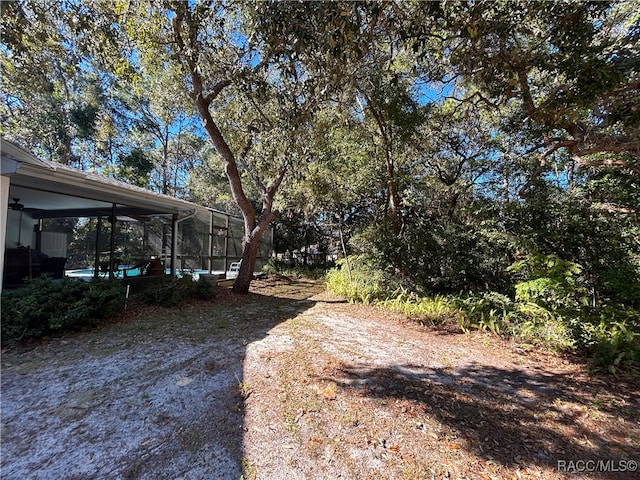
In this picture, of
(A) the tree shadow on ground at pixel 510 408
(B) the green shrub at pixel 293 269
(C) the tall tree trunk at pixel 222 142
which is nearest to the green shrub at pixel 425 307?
(A) the tree shadow on ground at pixel 510 408

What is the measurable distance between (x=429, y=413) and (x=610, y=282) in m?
3.87

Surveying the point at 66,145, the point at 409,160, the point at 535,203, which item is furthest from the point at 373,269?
the point at 66,145

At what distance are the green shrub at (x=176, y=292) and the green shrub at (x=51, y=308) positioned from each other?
1.20 metres

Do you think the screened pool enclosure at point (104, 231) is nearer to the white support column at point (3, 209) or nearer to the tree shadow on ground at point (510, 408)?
the white support column at point (3, 209)

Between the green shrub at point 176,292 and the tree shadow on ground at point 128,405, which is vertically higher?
the green shrub at point 176,292

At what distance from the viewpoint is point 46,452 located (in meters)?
1.92

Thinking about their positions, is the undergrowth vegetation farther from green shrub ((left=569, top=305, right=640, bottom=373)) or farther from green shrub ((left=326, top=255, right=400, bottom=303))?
green shrub ((left=326, top=255, right=400, bottom=303))

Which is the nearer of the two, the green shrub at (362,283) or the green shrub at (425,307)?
the green shrub at (425,307)

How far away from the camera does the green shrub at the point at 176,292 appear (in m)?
5.94

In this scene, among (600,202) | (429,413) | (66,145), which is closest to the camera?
(429,413)

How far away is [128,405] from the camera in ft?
8.00

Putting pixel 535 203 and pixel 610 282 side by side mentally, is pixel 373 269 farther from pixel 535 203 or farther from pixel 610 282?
pixel 610 282

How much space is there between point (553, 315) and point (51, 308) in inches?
277

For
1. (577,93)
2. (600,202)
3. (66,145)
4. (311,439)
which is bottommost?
(311,439)
